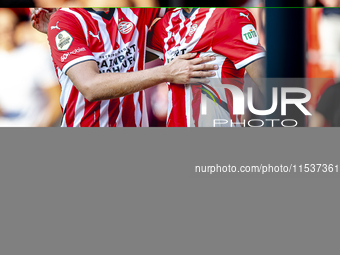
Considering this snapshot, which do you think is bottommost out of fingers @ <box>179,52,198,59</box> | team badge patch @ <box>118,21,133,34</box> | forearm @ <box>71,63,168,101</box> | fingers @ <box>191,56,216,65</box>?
forearm @ <box>71,63,168,101</box>

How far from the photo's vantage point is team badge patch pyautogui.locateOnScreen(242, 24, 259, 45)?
175 centimetres

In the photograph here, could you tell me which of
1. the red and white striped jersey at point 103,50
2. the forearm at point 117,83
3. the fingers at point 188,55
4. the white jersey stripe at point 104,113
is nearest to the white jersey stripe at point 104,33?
the red and white striped jersey at point 103,50

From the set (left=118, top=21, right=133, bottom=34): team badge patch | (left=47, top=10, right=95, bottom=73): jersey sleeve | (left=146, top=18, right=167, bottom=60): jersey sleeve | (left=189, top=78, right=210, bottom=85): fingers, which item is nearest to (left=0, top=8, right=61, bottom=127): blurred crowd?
(left=47, top=10, right=95, bottom=73): jersey sleeve

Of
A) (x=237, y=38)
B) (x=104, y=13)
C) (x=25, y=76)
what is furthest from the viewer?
(x=25, y=76)

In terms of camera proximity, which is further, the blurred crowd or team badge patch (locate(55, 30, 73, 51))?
the blurred crowd

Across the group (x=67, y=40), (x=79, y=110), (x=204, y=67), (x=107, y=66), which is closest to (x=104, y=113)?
(x=79, y=110)

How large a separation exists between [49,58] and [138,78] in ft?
2.23

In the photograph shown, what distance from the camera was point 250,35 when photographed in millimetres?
1768

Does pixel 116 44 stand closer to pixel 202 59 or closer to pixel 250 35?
pixel 202 59

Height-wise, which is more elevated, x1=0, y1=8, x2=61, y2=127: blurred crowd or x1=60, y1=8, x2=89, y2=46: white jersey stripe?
x1=60, y1=8, x2=89, y2=46: white jersey stripe

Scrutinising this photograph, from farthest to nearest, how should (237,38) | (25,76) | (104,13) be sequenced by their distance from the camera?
1. (25,76)
2. (104,13)
3. (237,38)

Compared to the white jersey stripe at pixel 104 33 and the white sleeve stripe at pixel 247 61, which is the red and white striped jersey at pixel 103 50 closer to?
the white jersey stripe at pixel 104 33

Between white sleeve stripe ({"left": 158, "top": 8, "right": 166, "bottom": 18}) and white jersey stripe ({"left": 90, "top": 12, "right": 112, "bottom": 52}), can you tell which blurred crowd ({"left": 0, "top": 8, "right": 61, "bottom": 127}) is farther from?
white sleeve stripe ({"left": 158, "top": 8, "right": 166, "bottom": 18})

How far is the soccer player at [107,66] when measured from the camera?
1753mm
